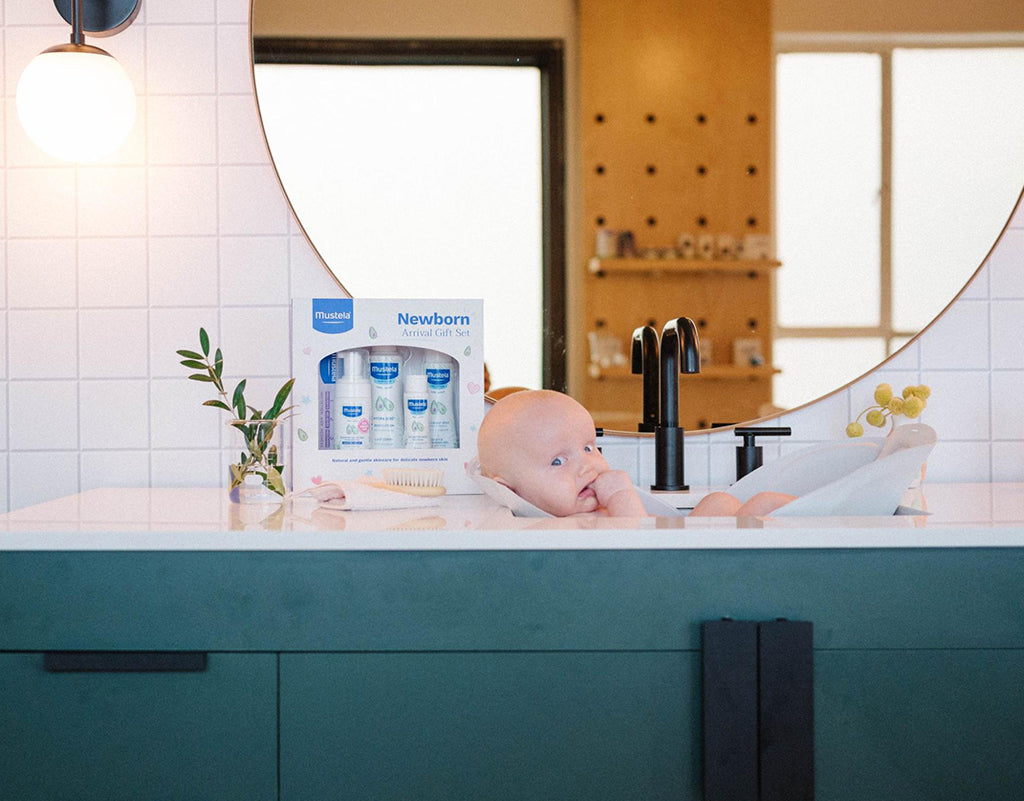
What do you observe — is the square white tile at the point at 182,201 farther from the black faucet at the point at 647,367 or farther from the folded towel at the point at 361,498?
the black faucet at the point at 647,367

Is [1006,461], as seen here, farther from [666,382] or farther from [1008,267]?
[666,382]

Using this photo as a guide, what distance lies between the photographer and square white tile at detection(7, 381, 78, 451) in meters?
1.67

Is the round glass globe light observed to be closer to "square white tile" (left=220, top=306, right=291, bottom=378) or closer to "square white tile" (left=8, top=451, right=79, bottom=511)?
"square white tile" (left=220, top=306, right=291, bottom=378)

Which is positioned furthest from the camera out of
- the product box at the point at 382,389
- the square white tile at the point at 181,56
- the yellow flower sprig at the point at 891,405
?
the square white tile at the point at 181,56

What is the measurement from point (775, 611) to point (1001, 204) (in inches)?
40.6

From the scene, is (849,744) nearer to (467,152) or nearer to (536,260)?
(536,260)

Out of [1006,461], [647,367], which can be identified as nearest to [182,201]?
[647,367]

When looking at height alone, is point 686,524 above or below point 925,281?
below

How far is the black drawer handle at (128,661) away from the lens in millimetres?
1057

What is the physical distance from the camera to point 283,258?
65.8 inches

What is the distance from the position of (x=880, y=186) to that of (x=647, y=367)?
0.55 metres

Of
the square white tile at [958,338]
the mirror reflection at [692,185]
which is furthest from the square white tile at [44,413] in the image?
the square white tile at [958,338]

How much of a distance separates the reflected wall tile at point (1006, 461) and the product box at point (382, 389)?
92 cm

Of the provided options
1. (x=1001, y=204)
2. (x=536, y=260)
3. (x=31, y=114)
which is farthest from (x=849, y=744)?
(x=31, y=114)
